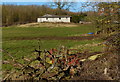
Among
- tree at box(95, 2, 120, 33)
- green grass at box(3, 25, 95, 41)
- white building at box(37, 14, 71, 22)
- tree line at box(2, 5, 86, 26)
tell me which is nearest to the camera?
tree at box(95, 2, 120, 33)

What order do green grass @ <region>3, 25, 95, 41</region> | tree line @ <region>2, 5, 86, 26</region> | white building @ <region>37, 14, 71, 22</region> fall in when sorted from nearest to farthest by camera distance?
green grass @ <region>3, 25, 95, 41</region>
tree line @ <region>2, 5, 86, 26</region>
white building @ <region>37, 14, 71, 22</region>

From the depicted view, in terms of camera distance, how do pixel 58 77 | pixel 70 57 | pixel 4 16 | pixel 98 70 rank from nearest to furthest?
1. pixel 58 77
2. pixel 98 70
3. pixel 70 57
4. pixel 4 16

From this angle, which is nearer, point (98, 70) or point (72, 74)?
point (72, 74)

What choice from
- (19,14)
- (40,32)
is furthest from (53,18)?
(40,32)

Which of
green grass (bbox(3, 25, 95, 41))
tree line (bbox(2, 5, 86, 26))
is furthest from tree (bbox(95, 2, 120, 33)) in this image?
tree line (bbox(2, 5, 86, 26))

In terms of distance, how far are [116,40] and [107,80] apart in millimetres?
1386

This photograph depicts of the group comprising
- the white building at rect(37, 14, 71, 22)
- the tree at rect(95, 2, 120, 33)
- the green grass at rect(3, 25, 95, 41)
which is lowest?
the green grass at rect(3, 25, 95, 41)

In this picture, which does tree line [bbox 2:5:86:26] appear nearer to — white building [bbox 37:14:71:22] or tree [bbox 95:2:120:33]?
white building [bbox 37:14:71:22]

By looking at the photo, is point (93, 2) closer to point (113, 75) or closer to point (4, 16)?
point (113, 75)

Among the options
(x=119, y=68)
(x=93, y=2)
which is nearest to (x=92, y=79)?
(x=119, y=68)

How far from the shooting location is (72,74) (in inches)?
143

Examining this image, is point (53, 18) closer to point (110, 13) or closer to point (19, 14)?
point (19, 14)

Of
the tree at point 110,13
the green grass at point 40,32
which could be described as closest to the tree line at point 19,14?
the green grass at point 40,32

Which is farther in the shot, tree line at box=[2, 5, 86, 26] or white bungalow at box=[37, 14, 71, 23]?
white bungalow at box=[37, 14, 71, 23]
